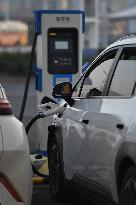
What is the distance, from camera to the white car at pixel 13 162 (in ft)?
17.9

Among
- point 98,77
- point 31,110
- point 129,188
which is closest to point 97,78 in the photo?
point 98,77

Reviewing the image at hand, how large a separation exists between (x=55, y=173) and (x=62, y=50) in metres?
3.74

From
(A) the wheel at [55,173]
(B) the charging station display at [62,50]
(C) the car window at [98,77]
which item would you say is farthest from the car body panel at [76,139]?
(B) the charging station display at [62,50]

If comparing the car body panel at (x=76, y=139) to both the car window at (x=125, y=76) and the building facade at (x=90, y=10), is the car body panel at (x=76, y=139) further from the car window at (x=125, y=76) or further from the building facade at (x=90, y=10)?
the building facade at (x=90, y=10)

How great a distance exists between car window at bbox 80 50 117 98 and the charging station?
356 centimetres

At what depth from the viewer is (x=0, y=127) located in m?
5.48

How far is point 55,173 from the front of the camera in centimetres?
827

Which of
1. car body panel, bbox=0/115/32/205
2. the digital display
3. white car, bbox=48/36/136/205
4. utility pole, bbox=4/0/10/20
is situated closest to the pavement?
white car, bbox=48/36/136/205

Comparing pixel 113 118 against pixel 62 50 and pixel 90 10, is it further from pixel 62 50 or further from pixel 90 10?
pixel 90 10

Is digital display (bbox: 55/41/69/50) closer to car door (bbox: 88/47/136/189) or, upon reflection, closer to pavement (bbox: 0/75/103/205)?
pavement (bbox: 0/75/103/205)

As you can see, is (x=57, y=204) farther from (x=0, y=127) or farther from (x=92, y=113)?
(x=0, y=127)

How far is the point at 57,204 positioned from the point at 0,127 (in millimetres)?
2831

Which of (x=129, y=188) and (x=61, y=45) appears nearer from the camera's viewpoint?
(x=129, y=188)

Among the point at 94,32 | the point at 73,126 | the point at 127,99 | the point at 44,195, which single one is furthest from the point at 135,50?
the point at 94,32
